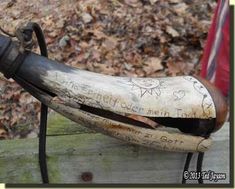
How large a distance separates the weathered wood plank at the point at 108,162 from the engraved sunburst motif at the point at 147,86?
20 cm

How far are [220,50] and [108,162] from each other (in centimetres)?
70

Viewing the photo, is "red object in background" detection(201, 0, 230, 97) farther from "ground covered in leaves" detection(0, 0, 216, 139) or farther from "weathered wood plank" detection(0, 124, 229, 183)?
"ground covered in leaves" detection(0, 0, 216, 139)

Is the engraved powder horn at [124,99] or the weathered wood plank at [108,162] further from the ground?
the engraved powder horn at [124,99]

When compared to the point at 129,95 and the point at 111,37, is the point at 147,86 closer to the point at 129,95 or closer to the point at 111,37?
the point at 129,95

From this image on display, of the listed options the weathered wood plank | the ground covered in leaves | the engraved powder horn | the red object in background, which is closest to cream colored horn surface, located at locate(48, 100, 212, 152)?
the engraved powder horn

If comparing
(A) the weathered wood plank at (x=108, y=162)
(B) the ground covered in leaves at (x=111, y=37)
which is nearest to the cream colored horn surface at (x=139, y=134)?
(A) the weathered wood plank at (x=108, y=162)

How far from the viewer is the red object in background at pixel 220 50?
1.74 meters

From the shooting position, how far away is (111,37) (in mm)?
3029

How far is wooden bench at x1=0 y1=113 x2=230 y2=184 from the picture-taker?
127cm

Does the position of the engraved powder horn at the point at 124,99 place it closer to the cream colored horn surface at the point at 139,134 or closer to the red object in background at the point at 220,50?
the cream colored horn surface at the point at 139,134

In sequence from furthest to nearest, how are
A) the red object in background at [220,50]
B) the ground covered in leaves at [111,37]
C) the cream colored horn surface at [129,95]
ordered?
the ground covered in leaves at [111,37], the red object in background at [220,50], the cream colored horn surface at [129,95]

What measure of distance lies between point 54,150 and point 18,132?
3.82 ft

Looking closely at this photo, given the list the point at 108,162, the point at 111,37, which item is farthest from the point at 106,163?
the point at 111,37

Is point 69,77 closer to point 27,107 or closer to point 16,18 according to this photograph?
point 27,107
